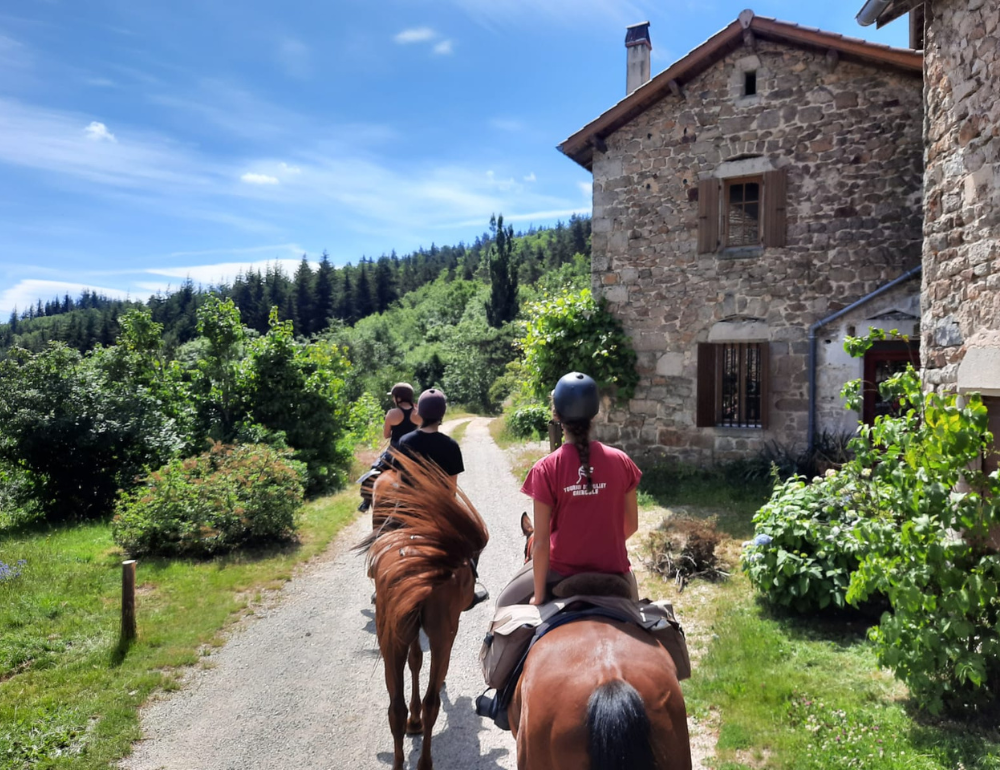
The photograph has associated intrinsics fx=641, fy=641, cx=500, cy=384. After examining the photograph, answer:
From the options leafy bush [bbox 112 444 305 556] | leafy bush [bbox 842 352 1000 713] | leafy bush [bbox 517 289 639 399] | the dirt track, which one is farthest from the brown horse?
leafy bush [bbox 517 289 639 399]

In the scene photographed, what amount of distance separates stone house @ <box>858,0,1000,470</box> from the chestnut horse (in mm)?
3679

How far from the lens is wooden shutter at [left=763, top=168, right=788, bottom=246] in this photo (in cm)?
1062

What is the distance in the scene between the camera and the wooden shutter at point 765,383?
10867 millimetres

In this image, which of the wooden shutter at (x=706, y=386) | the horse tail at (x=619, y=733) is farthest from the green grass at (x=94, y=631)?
the wooden shutter at (x=706, y=386)

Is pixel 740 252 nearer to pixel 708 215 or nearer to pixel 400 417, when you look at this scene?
pixel 708 215

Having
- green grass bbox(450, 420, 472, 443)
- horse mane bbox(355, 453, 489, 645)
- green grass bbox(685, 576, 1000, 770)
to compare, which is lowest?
green grass bbox(450, 420, 472, 443)

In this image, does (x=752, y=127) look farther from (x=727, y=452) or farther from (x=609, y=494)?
(x=609, y=494)

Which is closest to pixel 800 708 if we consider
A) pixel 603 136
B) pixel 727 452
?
pixel 727 452

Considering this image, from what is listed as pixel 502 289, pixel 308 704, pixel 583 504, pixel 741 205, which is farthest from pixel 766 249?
pixel 502 289

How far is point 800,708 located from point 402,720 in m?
2.57

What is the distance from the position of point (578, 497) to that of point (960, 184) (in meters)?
4.34

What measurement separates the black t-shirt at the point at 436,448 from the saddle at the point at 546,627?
1.90m

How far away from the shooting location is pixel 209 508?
8531mm

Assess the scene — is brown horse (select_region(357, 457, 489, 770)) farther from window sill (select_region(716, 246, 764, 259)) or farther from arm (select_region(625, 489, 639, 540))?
window sill (select_region(716, 246, 764, 259))
